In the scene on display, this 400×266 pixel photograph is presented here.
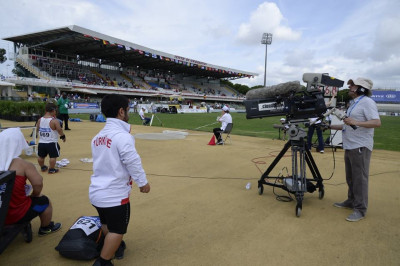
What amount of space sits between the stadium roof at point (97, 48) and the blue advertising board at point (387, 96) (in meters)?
36.3

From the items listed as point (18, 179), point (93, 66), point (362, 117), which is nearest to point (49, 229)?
point (18, 179)

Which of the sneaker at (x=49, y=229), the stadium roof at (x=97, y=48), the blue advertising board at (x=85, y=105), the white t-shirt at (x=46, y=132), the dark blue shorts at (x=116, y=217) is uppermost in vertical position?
the stadium roof at (x=97, y=48)

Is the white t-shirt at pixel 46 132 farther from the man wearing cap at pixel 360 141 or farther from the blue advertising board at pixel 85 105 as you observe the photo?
the blue advertising board at pixel 85 105

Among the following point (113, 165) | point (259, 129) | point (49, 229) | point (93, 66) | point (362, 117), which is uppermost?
point (93, 66)

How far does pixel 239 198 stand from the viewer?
4309 millimetres

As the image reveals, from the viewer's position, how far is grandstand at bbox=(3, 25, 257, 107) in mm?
36031

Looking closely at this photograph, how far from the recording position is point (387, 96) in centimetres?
5706

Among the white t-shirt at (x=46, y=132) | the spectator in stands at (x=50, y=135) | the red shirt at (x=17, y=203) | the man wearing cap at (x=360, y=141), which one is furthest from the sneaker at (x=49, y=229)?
the man wearing cap at (x=360, y=141)

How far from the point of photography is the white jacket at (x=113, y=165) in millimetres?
2236

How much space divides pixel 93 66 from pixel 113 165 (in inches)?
2065

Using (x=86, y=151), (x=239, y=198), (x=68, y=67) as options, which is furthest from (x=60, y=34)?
(x=239, y=198)

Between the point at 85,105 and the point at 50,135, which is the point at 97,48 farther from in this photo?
the point at 50,135

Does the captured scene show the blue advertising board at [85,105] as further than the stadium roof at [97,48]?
No

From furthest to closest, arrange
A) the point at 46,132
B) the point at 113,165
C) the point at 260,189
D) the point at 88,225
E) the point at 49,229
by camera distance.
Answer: the point at 46,132 < the point at 260,189 < the point at 49,229 < the point at 88,225 < the point at 113,165
